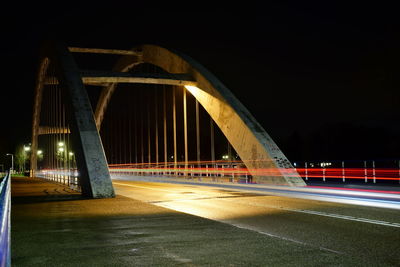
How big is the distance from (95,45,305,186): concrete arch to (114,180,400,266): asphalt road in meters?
5.43

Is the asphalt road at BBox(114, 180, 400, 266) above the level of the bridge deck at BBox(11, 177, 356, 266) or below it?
below

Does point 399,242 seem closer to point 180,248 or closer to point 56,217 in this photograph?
point 180,248

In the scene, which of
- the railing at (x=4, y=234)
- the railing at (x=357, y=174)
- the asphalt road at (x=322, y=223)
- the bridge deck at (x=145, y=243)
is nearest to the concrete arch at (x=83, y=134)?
the asphalt road at (x=322, y=223)

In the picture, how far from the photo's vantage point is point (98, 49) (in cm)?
2806

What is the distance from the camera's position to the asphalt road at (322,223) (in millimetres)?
5902

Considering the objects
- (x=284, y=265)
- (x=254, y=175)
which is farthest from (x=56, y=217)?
(x=254, y=175)

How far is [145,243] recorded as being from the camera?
667 cm

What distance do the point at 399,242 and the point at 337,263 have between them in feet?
5.64

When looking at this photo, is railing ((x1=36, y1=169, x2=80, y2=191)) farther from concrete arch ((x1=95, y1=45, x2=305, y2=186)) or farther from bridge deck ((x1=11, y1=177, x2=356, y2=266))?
bridge deck ((x1=11, y1=177, x2=356, y2=266))

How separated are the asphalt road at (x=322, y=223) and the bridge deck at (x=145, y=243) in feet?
1.26

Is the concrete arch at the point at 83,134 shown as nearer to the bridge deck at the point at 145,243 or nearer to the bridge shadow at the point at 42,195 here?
the bridge shadow at the point at 42,195

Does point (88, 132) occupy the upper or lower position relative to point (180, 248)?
upper

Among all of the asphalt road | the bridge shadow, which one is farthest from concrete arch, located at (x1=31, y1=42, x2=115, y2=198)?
the asphalt road

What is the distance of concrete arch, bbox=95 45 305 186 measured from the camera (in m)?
18.7
